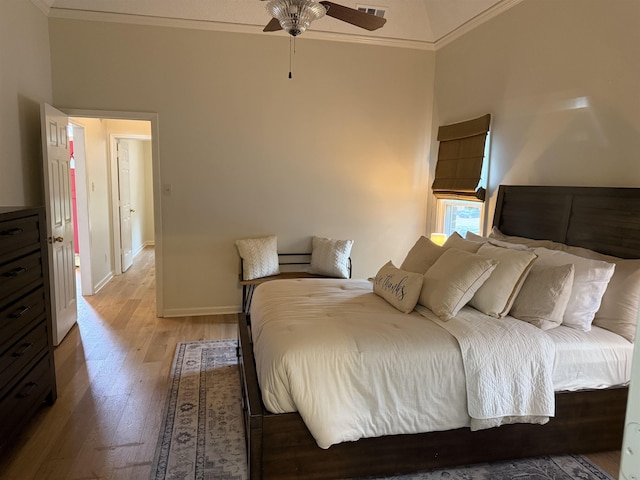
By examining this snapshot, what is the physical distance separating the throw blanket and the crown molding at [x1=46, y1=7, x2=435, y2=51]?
3447 millimetres

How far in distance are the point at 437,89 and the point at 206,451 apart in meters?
4.13

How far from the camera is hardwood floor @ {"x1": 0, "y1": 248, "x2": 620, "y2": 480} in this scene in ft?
7.09

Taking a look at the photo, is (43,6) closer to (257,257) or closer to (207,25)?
(207,25)

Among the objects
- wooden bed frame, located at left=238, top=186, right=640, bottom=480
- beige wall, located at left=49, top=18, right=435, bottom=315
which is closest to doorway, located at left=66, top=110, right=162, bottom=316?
beige wall, located at left=49, top=18, right=435, bottom=315

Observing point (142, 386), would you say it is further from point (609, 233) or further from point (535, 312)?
point (609, 233)

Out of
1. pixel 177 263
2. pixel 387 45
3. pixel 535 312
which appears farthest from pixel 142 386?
pixel 387 45

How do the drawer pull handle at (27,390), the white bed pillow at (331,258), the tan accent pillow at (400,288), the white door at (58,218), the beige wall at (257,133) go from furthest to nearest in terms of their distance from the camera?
the white bed pillow at (331,258), the beige wall at (257,133), the white door at (58,218), the tan accent pillow at (400,288), the drawer pull handle at (27,390)

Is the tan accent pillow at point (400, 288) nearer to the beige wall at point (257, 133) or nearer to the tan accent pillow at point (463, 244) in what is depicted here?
the tan accent pillow at point (463, 244)

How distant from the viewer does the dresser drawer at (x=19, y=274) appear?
6.92ft

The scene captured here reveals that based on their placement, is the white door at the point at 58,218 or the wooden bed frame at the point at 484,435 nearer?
the wooden bed frame at the point at 484,435

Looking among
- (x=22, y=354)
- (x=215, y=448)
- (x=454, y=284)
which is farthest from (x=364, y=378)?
(x=22, y=354)

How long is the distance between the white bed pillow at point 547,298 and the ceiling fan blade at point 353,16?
1.72 metres

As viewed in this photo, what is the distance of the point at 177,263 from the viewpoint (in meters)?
4.43

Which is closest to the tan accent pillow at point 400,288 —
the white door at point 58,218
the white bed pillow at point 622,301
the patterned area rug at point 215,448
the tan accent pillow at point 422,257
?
the tan accent pillow at point 422,257
